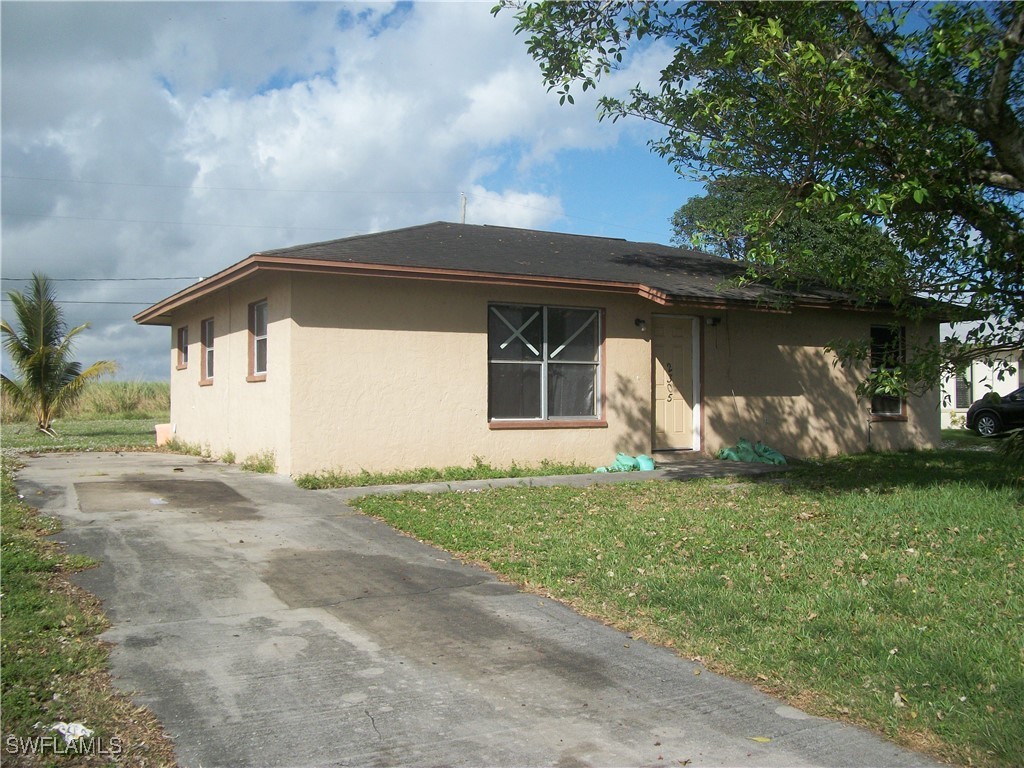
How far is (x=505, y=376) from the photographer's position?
43.7 feet

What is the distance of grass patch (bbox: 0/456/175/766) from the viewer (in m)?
3.79

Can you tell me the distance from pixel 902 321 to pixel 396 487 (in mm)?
11730

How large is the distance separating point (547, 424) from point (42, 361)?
1406 centimetres

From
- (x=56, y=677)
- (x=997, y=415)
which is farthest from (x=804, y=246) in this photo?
(x=997, y=415)

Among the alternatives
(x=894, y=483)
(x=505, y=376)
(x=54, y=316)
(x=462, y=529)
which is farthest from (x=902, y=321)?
(x=54, y=316)

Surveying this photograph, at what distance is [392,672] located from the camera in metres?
4.86

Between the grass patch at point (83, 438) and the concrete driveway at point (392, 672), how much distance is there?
1043 centimetres

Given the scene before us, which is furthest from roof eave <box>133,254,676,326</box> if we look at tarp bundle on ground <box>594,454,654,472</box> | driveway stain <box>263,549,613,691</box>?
driveway stain <box>263,549,613,691</box>

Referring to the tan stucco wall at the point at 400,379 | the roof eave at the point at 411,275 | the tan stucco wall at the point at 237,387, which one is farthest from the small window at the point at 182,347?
the tan stucco wall at the point at 400,379

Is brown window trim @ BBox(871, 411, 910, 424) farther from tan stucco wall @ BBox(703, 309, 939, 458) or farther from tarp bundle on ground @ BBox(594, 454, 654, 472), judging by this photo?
tarp bundle on ground @ BBox(594, 454, 654, 472)

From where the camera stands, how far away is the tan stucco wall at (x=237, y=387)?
12047 mm

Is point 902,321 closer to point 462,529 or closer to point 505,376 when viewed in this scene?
point 505,376

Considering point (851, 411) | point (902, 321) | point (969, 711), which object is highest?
point (902, 321)

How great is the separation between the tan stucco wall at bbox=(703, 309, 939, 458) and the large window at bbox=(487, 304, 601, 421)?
8.12 feet
